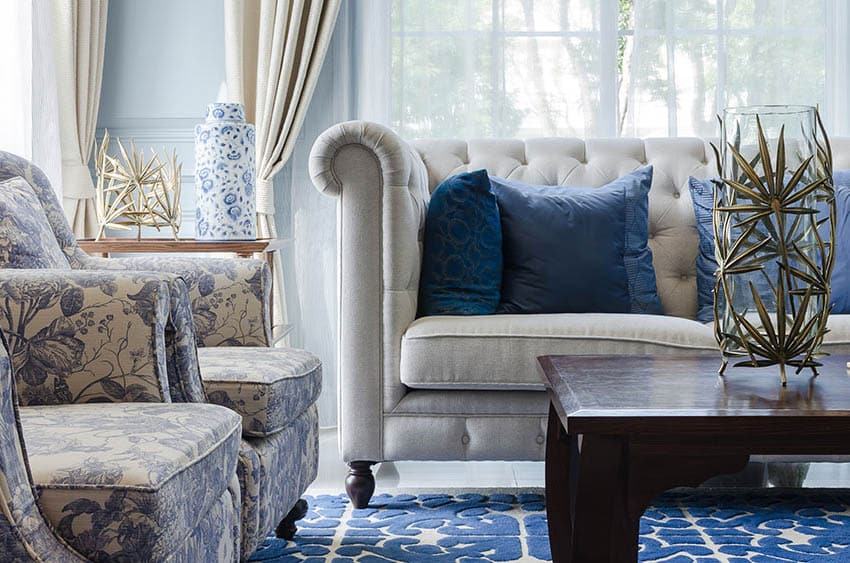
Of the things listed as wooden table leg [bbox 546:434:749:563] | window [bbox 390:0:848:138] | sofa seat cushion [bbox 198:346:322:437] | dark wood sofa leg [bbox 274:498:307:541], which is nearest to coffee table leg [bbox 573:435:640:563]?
wooden table leg [bbox 546:434:749:563]

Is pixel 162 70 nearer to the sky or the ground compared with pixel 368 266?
nearer to the sky

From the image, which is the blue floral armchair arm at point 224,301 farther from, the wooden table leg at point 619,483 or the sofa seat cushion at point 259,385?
the wooden table leg at point 619,483

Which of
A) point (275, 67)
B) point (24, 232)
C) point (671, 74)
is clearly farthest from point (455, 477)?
point (671, 74)

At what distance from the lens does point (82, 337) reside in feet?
5.06

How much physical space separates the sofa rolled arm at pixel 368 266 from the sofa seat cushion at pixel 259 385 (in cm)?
41

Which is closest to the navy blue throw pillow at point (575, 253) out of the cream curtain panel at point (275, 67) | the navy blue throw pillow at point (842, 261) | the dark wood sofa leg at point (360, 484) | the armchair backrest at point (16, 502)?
the navy blue throw pillow at point (842, 261)

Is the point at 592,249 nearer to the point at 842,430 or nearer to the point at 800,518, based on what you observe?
the point at 800,518

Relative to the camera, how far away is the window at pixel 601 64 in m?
3.72

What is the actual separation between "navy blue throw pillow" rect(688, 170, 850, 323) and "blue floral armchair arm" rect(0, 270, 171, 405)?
1.73 meters

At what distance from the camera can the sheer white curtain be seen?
3318 mm

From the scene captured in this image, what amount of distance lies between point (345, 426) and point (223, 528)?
99 centimetres

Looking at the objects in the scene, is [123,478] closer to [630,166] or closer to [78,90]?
[630,166]

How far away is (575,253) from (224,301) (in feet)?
3.38

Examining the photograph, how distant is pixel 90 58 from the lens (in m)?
3.72
